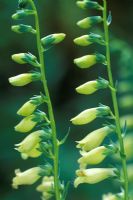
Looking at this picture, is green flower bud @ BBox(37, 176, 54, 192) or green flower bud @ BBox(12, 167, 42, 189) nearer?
green flower bud @ BBox(37, 176, 54, 192)

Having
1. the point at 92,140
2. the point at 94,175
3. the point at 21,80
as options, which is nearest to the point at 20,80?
the point at 21,80

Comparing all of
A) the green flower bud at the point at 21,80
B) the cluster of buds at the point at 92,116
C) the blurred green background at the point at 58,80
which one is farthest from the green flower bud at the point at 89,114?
the blurred green background at the point at 58,80

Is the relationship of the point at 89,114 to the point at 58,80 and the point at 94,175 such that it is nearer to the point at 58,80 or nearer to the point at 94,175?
the point at 94,175

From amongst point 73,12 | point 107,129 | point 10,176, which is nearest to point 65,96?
point 73,12

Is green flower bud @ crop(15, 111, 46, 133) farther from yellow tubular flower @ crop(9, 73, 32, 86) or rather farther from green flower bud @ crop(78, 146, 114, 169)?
green flower bud @ crop(78, 146, 114, 169)

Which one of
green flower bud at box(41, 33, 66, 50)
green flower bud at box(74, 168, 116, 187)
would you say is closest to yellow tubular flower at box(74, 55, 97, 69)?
green flower bud at box(41, 33, 66, 50)

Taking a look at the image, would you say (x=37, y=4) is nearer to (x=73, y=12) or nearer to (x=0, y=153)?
(x=73, y=12)
